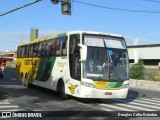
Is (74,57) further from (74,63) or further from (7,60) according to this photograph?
(7,60)

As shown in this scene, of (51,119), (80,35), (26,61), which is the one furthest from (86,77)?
(26,61)

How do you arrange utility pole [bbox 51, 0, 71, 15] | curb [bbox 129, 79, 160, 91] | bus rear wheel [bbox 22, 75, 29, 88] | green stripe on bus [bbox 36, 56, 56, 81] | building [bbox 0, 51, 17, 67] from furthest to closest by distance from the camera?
building [bbox 0, 51, 17, 67] < curb [bbox 129, 79, 160, 91] < bus rear wheel [bbox 22, 75, 29, 88] < green stripe on bus [bbox 36, 56, 56, 81] < utility pole [bbox 51, 0, 71, 15]

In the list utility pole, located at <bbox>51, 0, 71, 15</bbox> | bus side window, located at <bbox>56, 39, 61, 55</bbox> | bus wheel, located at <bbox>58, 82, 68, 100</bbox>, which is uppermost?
utility pole, located at <bbox>51, 0, 71, 15</bbox>

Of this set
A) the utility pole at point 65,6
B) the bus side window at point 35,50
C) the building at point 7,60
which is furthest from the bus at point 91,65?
the building at point 7,60

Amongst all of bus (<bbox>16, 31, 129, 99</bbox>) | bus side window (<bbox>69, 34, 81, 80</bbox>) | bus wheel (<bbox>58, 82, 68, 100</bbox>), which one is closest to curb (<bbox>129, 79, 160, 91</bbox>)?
bus (<bbox>16, 31, 129, 99</bbox>)

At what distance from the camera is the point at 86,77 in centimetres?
1648

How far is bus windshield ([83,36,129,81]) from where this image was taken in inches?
653

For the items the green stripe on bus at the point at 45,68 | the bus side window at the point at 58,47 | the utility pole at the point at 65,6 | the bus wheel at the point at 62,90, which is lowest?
the bus wheel at the point at 62,90

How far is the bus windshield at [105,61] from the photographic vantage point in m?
16.6

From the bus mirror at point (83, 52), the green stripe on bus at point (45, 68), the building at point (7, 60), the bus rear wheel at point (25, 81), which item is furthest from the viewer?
the building at point (7, 60)

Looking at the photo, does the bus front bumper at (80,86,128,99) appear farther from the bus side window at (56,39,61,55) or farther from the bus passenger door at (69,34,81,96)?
the bus side window at (56,39,61,55)

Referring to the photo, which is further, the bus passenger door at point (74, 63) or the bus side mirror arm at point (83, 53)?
the bus passenger door at point (74, 63)

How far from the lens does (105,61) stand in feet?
55.2

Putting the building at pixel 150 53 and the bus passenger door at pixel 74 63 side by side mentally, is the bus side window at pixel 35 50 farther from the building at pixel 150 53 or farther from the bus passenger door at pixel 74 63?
the building at pixel 150 53
